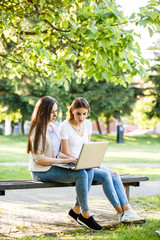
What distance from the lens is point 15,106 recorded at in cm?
3478

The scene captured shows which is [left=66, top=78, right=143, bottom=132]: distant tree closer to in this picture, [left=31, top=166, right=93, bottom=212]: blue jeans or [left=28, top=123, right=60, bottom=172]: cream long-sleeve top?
[left=28, top=123, right=60, bottom=172]: cream long-sleeve top

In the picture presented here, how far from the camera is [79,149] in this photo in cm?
532

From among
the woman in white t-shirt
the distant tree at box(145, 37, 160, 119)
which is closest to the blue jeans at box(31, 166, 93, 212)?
the woman in white t-shirt

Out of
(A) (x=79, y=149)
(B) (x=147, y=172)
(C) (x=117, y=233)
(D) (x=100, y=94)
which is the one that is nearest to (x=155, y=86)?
(D) (x=100, y=94)

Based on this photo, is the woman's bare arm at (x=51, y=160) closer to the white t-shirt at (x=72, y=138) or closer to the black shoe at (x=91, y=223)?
the white t-shirt at (x=72, y=138)

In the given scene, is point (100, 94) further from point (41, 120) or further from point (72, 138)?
point (41, 120)

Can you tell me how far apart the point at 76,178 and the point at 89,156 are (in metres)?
0.32

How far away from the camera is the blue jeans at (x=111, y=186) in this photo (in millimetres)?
4863

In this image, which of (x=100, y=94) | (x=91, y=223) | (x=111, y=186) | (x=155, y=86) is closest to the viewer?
(x=91, y=223)

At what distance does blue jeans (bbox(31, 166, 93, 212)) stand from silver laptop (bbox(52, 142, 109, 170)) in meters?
0.08

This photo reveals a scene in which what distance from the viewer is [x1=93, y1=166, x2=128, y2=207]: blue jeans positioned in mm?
4863

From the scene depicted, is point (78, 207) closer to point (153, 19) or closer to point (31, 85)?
point (153, 19)

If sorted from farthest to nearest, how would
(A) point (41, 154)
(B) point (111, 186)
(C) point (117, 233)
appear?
(B) point (111, 186)
(A) point (41, 154)
(C) point (117, 233)

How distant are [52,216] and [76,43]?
331cm
